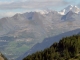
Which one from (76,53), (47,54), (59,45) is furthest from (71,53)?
(59,45)

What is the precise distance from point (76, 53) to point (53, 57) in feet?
32.8

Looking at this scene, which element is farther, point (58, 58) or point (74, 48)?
point (74, 48)

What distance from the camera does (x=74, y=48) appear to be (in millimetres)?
128875

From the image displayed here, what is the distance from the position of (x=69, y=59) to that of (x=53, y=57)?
11202 mm

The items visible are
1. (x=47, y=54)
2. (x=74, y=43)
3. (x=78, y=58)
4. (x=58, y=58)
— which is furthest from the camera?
(x=74, y=43)

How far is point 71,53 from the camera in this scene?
125250 millimetres

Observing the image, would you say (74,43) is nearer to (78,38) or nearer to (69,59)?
(78,38)

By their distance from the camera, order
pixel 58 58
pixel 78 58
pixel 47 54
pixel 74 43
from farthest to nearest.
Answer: pixel 74 43 < pixel 47 54 < pixel 58 58 < pixel 78 58

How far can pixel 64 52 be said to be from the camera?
125 meters

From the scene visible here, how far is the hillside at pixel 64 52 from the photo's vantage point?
120875 mm

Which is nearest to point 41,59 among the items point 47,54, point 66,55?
point 47,54

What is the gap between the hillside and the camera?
397ft

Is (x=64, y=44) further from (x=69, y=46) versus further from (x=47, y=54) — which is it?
(x=47, y=54)

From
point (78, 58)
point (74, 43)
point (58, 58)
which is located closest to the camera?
point (78, 58)
